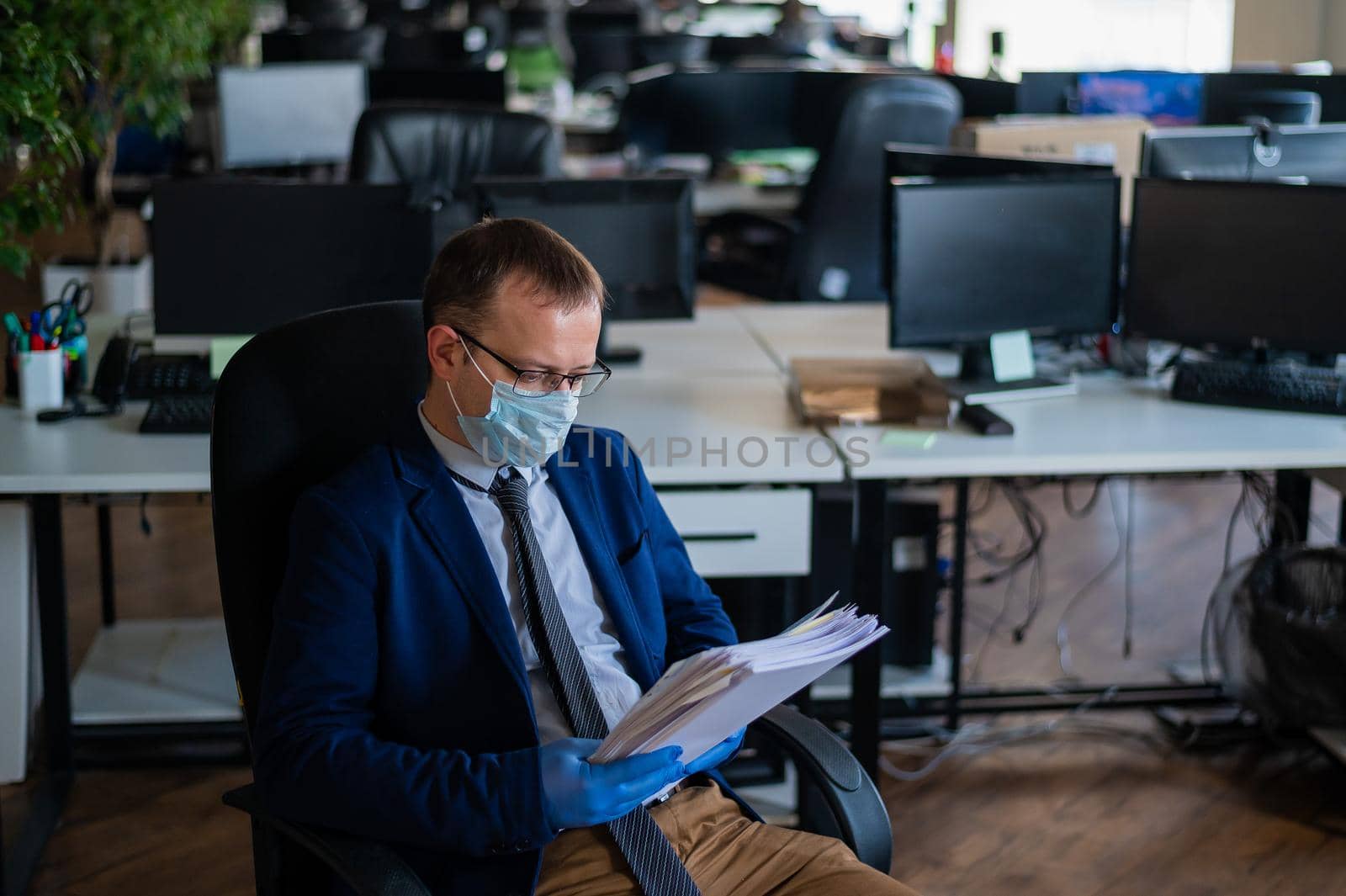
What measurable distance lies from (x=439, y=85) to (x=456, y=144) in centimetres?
178

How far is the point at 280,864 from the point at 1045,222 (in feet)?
6.31

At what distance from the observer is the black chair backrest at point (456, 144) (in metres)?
3.54

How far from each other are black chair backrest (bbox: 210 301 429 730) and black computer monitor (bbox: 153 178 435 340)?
102 centimetres

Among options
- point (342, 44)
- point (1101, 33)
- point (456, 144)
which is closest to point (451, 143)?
point (456, 144)

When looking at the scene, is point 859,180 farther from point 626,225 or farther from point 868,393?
point 868,393

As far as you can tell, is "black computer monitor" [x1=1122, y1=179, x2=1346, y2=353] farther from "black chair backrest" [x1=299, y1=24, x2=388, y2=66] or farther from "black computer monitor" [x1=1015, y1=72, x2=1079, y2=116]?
"black chair backrest" [x1=299, y1=24, x2=388, y2=66]

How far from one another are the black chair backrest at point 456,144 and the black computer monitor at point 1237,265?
1.45 metres

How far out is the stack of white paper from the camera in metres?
1.35

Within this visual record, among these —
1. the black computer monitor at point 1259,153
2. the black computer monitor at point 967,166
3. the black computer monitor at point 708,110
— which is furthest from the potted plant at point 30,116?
the black computer monitor at point 708,110

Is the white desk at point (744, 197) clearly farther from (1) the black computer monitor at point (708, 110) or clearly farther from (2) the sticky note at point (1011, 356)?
(2) the sticky note at point (1011, 356)

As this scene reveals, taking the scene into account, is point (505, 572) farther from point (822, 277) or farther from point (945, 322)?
point (822, 277)

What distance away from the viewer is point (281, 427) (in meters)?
1.59

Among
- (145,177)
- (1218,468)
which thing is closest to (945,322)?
(1218,468)

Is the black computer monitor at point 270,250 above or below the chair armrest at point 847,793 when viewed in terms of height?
above
